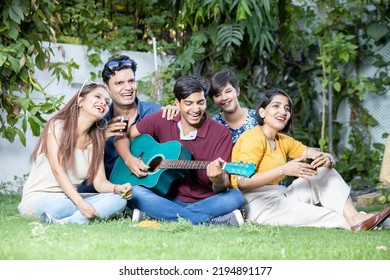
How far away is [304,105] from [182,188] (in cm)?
348

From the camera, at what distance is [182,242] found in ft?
12.3

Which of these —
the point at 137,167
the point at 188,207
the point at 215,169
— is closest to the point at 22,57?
the point at 137,167

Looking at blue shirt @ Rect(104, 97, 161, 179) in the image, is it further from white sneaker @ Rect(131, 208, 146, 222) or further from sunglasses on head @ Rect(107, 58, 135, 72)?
white sneaker @ Rect(131, 208, 146, 222)

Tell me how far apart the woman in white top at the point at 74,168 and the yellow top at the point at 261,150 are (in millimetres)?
730

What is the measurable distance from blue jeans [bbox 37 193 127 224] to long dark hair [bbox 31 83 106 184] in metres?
0.21

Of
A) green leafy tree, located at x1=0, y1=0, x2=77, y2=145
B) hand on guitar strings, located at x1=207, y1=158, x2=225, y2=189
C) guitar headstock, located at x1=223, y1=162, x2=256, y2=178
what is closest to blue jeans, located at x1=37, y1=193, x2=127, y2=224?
hand on guitar strings, located at x1=207, y1=158, x2=225, y2=189

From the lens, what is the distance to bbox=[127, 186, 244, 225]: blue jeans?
4.77 m

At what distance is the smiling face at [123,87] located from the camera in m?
5.23

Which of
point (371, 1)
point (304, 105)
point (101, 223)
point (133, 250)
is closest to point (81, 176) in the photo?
point (101, 223)

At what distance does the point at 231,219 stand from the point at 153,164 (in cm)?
62

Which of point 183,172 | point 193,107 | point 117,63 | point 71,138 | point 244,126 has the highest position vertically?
point 117,63

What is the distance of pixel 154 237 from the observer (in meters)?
3.91

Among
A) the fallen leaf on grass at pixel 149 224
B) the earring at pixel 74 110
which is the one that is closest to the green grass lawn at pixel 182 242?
the fallen leaf on grass at pixel 149 224

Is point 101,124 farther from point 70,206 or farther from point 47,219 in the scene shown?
point 47,219
